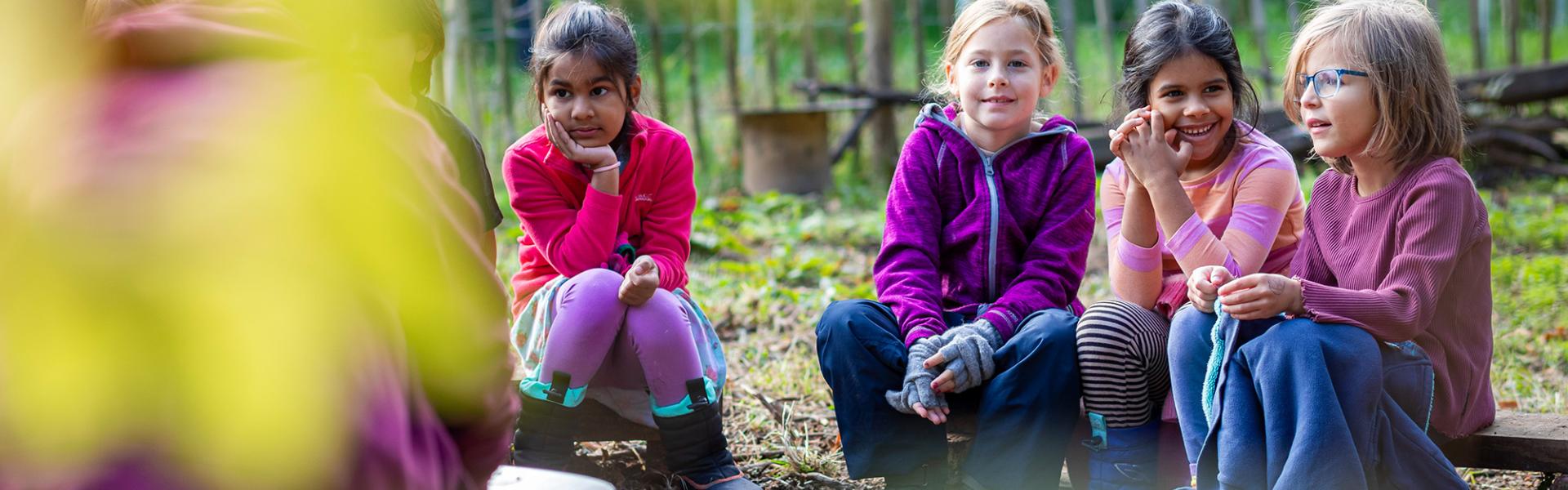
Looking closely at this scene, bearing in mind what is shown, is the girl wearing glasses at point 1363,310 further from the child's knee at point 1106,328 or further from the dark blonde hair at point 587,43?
the dark blonde hair at point 587,43

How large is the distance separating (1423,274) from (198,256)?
1.98 m

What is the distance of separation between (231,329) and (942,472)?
1966 mm

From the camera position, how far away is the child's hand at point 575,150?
2.75 metres

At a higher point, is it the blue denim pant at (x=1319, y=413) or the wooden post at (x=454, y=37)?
the wooden post at (x=454, y=37)

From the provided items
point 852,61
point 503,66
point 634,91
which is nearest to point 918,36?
point 852,61

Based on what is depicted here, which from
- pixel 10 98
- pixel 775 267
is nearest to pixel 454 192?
pixel 10 98

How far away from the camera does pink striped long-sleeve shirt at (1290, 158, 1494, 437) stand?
84.4 inches

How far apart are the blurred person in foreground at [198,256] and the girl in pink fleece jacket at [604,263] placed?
4.87ft

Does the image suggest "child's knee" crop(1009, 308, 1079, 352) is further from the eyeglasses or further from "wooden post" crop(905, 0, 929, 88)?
"wooden post" crop(905, 0, 929, 88)

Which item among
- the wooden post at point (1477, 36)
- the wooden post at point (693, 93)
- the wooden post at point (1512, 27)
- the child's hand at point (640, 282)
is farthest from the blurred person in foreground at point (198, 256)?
the wooden post at point (1477, 36)

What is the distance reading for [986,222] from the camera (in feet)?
9.14

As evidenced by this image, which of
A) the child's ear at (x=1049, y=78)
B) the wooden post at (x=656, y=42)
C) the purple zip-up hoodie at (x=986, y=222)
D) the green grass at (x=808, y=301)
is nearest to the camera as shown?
the purple zip-up hoodie at (x=986, y=222)

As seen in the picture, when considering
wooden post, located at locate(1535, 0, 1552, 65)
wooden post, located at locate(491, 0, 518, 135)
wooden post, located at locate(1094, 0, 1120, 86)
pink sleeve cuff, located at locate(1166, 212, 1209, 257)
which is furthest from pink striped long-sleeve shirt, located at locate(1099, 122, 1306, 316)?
wooden post, located at locate(1535, 0, 1552, 65)

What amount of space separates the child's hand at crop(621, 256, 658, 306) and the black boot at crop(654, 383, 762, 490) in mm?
220
